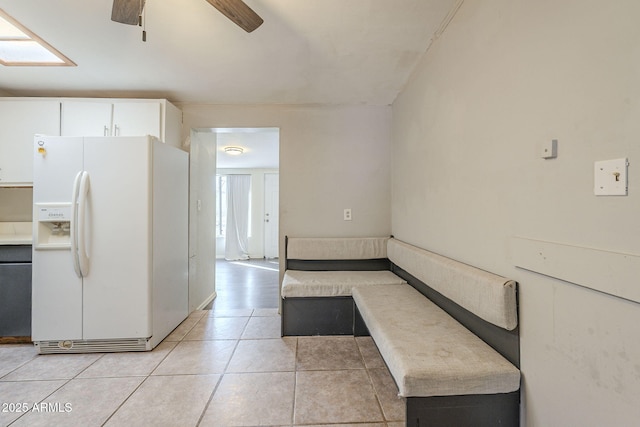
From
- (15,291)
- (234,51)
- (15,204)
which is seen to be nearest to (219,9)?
(234,51)

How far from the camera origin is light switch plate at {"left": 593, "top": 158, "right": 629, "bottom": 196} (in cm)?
76

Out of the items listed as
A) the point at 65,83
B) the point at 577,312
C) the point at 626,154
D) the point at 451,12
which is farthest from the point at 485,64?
the point at 65,83

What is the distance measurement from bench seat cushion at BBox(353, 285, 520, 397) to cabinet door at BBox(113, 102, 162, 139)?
2.61 m

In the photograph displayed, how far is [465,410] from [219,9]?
2.24 metres

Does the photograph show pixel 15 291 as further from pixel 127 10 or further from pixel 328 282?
pixel 328 282

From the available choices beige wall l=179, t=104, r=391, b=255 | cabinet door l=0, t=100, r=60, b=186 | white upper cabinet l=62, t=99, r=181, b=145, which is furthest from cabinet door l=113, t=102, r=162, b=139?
cabinet door l=0, t=100, r=60, b=186

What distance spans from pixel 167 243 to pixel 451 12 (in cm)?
277

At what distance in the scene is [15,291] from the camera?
2.25m

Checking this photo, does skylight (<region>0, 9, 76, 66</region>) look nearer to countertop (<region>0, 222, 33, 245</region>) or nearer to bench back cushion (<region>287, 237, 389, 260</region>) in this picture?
countertop (<region>0, 222, 33, 245</region>)

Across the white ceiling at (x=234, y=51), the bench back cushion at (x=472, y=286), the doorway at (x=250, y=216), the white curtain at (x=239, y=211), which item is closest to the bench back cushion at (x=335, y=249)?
the bench back cushion at (x=472, y=286)

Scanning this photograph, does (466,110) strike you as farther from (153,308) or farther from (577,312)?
(153,308)

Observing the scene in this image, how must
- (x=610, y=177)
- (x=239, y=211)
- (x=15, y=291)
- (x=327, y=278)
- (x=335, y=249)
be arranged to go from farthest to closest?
(x=239, y=211)
(x=335, y=249)
(x=327, y=278)
(x=15, y=291)
(x=610, y=177)

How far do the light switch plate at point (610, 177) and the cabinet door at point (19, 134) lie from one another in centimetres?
383

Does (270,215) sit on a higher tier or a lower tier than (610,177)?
lower
